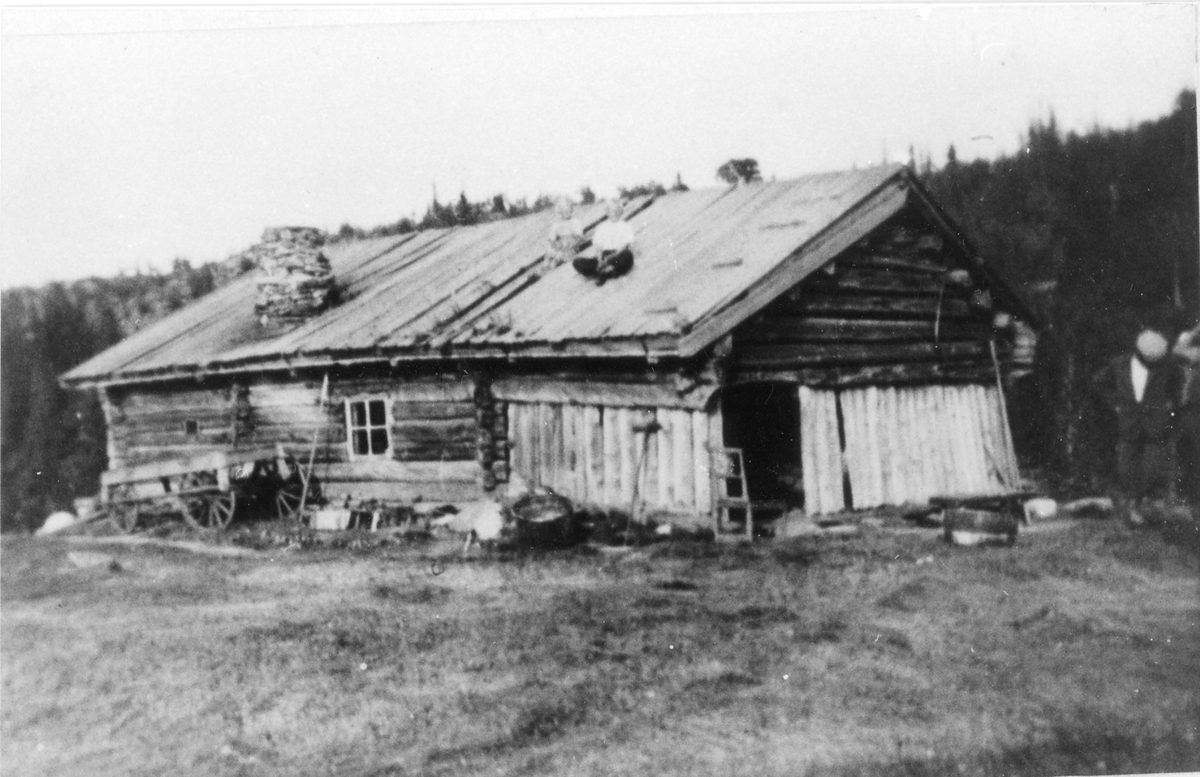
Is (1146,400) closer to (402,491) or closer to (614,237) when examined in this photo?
(614,237)

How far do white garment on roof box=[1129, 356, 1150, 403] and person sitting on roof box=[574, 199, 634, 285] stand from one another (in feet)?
20.8

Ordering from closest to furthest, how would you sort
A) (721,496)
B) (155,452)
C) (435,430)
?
(721,496) → (435,430) → (155,452)

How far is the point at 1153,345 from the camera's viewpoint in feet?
33.0

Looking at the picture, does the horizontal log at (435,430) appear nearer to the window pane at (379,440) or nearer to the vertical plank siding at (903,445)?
the window pane at (379,440)

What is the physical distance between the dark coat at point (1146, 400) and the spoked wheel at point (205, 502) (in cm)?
1213

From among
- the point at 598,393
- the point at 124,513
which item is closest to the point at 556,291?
the point at 598,393

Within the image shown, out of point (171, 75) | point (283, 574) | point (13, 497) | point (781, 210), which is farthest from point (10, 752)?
point (13, 497)

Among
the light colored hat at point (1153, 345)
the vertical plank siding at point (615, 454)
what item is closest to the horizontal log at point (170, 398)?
the vertical plank siding at point (615, 454)

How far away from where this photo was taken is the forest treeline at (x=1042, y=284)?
33.4 ft

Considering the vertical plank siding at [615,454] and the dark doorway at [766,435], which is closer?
the vertical plank siding at [615,454]

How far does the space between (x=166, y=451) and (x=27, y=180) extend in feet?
33.0

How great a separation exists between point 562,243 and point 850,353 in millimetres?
5052

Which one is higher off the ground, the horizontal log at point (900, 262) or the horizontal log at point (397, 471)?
the horizontal log at point (900, 262)

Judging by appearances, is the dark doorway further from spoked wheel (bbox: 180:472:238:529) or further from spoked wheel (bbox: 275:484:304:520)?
spoked wheel (bbox: 180:472:238:529)
